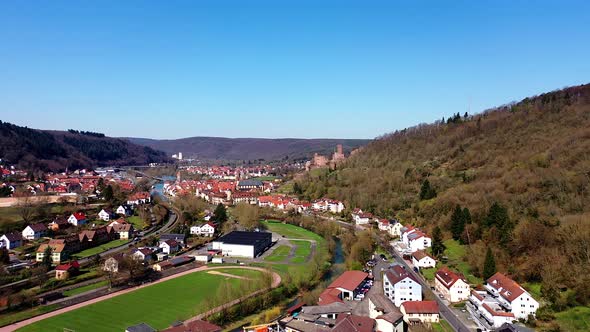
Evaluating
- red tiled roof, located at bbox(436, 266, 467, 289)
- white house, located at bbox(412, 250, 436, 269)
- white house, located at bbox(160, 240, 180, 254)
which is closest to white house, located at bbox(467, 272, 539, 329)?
red tiled roof, located at bbox(436, 266, 467, 289)

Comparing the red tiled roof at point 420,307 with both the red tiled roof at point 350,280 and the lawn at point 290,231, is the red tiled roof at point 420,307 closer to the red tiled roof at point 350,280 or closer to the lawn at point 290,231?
the red tiled roof at point 350,280

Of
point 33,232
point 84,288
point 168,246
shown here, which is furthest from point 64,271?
point 33,232

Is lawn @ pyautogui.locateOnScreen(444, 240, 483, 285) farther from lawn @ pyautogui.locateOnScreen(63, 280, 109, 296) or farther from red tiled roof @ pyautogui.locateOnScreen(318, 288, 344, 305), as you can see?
lawn @ pyautogui.locateOnScreen(63, 280, 109, 296)

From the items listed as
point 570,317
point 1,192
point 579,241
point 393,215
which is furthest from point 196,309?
point 1,192

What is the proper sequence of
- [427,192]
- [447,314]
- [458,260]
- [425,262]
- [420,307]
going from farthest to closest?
1. [427,192]
2. [458,260]
3. [425,262]
4. [447,314]
5. [420,307]

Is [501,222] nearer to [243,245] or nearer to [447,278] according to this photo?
[447,278]

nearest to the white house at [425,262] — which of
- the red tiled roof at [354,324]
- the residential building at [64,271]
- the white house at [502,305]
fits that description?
the white house at [502,305]
